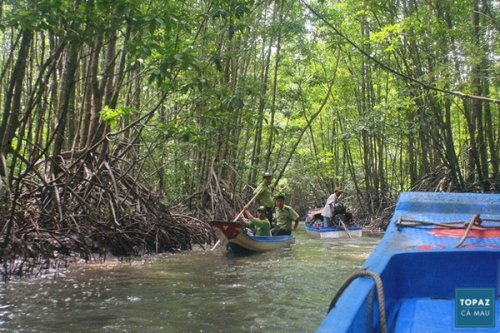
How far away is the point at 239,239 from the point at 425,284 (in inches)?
244

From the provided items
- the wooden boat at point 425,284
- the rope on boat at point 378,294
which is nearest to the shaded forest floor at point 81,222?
the wooden boat at point 425,284

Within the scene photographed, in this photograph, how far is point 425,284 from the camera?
2.91 metres

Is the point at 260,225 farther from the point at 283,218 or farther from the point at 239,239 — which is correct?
the point at 283,218

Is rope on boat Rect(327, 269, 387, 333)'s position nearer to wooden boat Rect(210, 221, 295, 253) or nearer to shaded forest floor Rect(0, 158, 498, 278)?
shaded forest floor Rect(0, 158, 498, 278)

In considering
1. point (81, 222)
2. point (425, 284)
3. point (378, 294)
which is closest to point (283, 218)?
point (81, 222)

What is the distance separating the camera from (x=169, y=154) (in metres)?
15.5

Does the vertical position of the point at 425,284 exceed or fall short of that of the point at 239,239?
it exceeds it

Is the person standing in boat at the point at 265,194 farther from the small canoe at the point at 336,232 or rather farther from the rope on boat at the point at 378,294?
the rope on boat at the point at 378,294

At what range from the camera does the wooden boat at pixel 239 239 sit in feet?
28.5

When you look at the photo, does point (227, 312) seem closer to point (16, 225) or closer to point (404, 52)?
point (16, 225)

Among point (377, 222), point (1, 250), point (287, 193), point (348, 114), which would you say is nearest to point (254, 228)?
point (1, 250)

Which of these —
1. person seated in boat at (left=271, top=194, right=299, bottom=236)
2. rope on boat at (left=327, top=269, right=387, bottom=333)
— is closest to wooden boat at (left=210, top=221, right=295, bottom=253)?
person seated in boat at (left=271, top=194, right=299, bottom=236)

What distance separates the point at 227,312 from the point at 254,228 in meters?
5.48

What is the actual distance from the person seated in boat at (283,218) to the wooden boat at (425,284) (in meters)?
7.06
